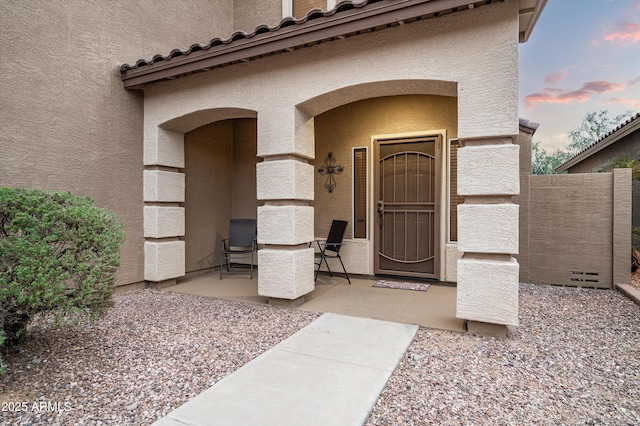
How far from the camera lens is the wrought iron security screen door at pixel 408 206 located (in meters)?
5.11

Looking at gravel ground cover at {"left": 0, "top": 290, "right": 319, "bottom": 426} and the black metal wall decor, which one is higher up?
the black metal wall decor

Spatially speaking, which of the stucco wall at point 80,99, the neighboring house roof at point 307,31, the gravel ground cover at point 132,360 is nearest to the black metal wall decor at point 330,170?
the neighboring house roof at point 307,31

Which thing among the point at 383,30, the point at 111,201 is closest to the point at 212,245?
the point at 111,201

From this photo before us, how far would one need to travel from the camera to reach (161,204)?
486 cm

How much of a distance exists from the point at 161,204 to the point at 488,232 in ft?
14.0

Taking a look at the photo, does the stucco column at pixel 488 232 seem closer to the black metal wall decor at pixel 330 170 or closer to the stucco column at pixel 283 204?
the stucco column at pixel 283 204

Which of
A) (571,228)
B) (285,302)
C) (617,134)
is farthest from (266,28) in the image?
(617,134)

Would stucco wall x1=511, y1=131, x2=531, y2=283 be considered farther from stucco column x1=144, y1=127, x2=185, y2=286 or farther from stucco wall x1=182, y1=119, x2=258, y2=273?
stucco column x1=144, y1=127, x2=185, y2=286

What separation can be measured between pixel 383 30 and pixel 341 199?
9.58 feet

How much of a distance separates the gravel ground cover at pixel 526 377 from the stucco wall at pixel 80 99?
4119 mm

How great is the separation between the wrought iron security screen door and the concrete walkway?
2215 millimetres

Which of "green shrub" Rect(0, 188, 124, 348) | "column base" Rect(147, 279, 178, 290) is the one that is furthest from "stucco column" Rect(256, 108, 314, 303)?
"column base" Rect(147, 279, 178, 290)

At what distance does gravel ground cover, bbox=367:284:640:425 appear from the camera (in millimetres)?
1878

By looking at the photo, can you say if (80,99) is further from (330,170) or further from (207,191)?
(330,170)
